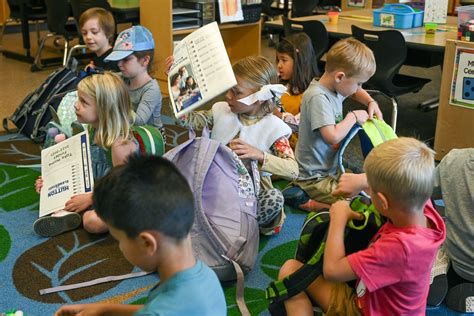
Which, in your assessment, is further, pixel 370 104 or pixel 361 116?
pixel 370 104

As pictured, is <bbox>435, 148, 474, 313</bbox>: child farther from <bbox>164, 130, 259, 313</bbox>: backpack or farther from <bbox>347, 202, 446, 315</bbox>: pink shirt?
<bbox>164, 130, 259, 313</bbox>: backpack

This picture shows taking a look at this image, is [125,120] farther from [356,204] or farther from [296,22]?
[296,22]

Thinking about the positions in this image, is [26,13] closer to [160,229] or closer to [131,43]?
[131,43]

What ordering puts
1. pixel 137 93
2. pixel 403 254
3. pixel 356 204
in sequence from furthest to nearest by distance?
pixel 137 93 → pixel 356 204 → pixel 403 254

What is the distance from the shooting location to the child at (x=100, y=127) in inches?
98.0

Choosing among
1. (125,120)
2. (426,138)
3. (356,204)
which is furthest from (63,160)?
(426,138)

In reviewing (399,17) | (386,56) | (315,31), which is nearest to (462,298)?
(386,56)

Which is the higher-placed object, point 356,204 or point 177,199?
point 177,199

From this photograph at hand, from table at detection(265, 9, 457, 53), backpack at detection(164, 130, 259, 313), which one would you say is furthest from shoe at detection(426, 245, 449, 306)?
table at detection(265, 9, 457, 53)

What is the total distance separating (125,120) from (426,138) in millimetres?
2026

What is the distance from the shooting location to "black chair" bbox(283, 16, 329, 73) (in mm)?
3812

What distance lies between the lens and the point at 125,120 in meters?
2.55

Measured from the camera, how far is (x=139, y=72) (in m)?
3.03

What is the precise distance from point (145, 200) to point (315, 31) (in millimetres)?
2904
